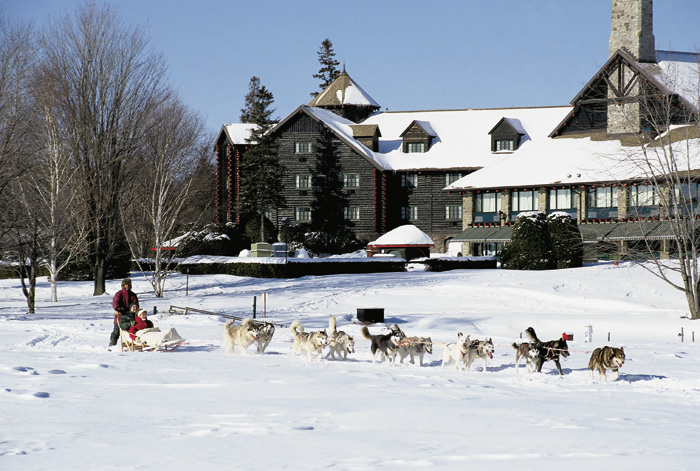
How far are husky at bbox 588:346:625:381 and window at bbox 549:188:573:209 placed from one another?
39.6m

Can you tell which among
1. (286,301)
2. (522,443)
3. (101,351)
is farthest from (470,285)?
(522,443)

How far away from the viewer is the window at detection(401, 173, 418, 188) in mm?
64438

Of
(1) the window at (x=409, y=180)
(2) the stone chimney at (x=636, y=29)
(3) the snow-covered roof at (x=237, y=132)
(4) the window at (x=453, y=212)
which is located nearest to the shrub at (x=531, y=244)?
(2) the stone chimney at (x=636, y=29)

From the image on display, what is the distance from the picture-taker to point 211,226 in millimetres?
56625

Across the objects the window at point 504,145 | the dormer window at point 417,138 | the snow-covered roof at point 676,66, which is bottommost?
the window at point 504,145

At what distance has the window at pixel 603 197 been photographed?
169 feet

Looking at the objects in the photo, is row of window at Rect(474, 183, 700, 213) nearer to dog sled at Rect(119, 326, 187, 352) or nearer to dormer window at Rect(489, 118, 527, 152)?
dormer window at Rect(489, 118, 527, 152)

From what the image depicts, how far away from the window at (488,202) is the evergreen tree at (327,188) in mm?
11097

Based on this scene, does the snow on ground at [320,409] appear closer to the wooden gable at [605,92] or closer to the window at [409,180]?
the wooden gable at [605,92]

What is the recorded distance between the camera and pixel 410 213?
64.6 m

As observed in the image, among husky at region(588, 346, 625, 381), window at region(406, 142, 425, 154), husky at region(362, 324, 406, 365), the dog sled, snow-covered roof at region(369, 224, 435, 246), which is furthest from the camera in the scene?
window at region(406, 142, 425, 154)

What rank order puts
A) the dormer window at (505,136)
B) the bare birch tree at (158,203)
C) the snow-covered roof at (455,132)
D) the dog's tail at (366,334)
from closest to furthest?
the dog's tail at (366,334), the bare birch tree at (158,203), the dormer window at (505,136), the snow-covered roof at (455,132)

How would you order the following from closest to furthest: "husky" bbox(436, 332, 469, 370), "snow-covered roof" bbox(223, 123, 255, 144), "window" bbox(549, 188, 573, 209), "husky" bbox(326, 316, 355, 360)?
"husky" bbox(436, 332, 469, 370) → "husky" bbox(326, 316, 355, 360) → "window" bbox(549, 188, 573, 209) → "snow-covered roof" bbox(223, 123, 255, 144)

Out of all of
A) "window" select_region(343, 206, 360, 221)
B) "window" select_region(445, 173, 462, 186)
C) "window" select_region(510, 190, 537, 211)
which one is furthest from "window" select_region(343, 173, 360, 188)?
"window" select_region(510, 190, 537, 211)
